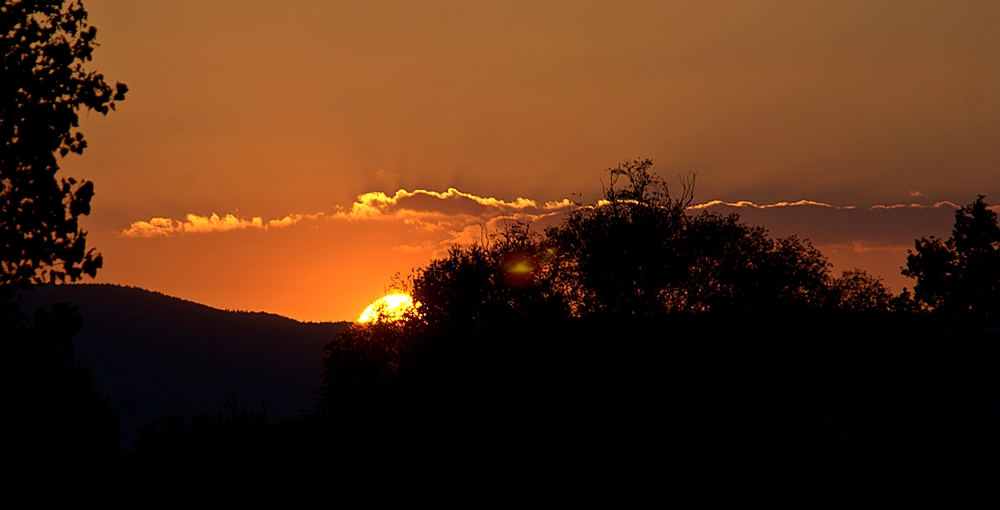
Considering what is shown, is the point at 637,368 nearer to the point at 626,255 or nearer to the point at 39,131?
the point at 626,255

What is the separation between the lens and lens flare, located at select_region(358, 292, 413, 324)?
210 ft

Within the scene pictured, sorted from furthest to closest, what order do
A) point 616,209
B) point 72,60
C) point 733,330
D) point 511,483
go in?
1. point 616,209
2. point 733,330
3. point 511,483
4. point 72,60

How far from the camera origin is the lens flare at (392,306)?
63969 mm

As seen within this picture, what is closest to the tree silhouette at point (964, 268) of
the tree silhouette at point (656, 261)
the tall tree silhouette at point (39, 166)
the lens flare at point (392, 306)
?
the tree silhouette at point (656, 261)

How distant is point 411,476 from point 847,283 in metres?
43.8

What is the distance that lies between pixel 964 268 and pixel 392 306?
53.6 m

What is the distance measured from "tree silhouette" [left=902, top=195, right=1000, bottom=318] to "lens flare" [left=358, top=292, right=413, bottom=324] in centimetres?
4853

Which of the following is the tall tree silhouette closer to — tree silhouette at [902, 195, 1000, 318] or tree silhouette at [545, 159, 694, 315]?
tree silhouette at [545, 159, 694, 315]

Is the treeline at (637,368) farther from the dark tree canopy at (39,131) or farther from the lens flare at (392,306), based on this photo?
the dark tree canopy at (39,131)

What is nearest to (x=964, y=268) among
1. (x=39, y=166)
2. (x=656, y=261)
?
(x=656, y=261)

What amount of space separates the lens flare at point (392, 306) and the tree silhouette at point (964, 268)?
48.5 meters

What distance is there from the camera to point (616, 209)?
55906 mm

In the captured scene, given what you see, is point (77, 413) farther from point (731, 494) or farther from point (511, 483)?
point (731, 494)

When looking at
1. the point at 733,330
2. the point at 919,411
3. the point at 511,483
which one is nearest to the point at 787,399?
the point at 919,411
